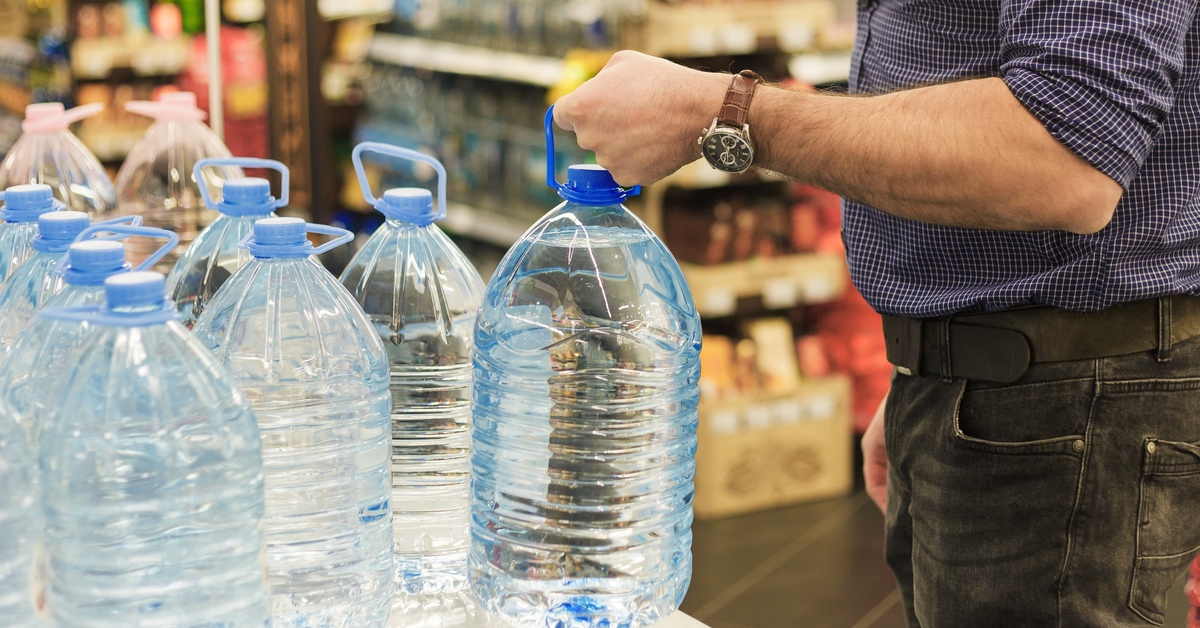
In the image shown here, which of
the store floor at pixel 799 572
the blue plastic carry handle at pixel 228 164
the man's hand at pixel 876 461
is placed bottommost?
the store floor at pixel 799 572

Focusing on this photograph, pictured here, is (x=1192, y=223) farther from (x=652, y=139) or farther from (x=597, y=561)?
(x=597, y=561)

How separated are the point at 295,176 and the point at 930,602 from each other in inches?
177

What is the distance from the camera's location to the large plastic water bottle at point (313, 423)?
50.6 inches

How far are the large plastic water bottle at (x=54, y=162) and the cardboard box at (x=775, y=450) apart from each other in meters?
2.76

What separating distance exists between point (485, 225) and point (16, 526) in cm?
Answer: 400

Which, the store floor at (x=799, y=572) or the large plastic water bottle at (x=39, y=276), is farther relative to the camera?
the store floor at (x=799, y=572)

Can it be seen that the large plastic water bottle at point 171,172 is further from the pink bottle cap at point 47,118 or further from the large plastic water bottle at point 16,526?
the large plastic water bottle at point 16,526

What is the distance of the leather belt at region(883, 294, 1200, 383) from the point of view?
1582mm

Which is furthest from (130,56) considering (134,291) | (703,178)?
(134,291)

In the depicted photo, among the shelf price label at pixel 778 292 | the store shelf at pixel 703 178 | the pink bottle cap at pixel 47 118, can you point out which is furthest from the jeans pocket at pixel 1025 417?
the shelf price label at pixel 778 292

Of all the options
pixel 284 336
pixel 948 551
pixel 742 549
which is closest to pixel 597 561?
pixel 284 336

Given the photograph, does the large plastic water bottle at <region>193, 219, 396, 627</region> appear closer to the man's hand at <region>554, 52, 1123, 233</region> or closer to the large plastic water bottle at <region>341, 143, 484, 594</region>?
the large plastic water bottle at <region>341, 143, 484, 594</region>

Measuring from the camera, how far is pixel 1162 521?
1644 millimetres

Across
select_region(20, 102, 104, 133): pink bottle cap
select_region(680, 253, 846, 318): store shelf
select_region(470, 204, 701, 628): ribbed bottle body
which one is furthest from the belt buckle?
select_region(680, 253, 846, 318): store shelf
